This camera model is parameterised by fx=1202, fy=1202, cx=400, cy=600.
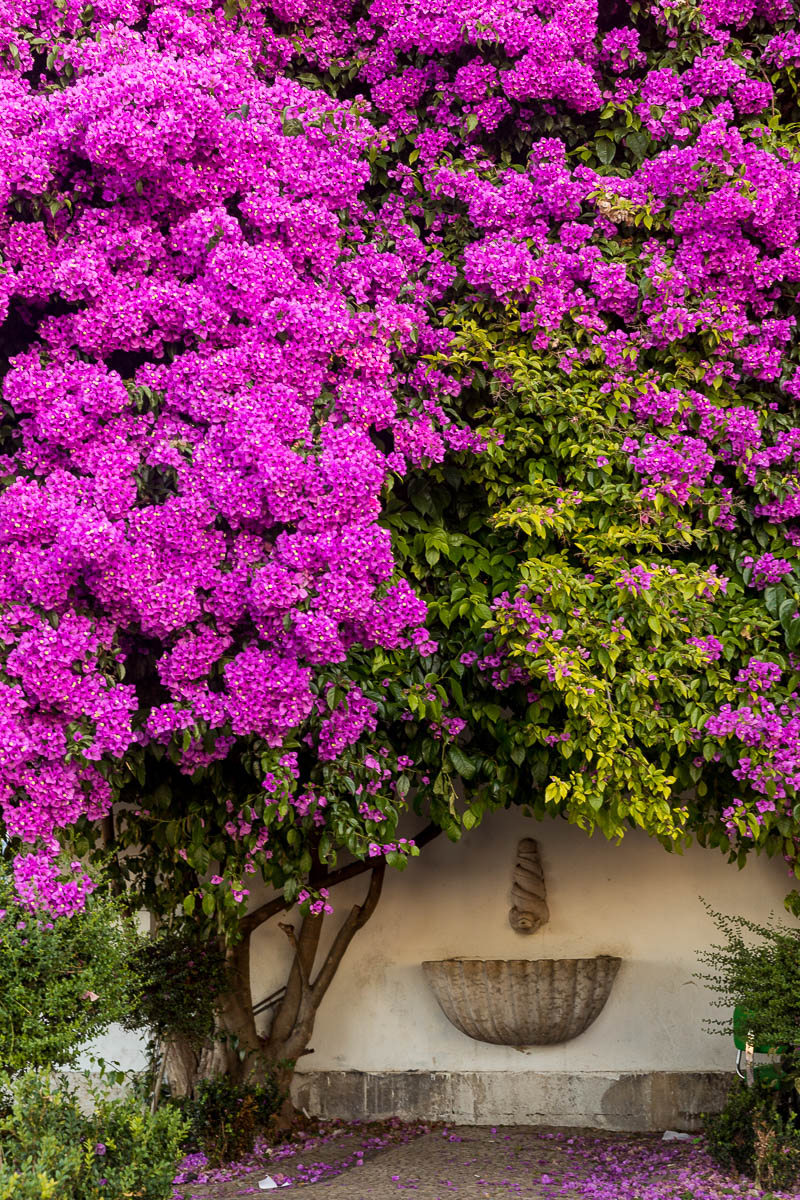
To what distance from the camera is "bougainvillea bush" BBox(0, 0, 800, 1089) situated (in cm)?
415

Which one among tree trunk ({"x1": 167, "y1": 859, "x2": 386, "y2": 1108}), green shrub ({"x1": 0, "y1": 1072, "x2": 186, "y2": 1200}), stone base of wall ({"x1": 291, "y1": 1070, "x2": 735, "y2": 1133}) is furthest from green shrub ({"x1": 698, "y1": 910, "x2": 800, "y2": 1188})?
green shrub ({"x1": 0, "y1": 1072, "x2": 186, "y2": 1200})

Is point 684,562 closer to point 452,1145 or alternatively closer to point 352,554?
point 352,554

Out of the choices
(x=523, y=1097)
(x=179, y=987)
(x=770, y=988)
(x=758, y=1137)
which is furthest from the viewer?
(x=523, y=1097)

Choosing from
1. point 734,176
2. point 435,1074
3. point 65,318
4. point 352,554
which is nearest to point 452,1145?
point 435,1074

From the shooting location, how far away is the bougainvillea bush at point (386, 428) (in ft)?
13.6

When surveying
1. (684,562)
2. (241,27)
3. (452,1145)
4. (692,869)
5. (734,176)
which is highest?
(241,27)

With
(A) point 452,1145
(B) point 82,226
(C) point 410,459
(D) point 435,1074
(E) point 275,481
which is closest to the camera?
(E) point 275,481

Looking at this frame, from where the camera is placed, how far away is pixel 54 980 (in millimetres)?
3926

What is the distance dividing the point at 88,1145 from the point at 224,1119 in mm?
2517

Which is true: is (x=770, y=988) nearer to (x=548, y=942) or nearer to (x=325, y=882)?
(x=548, y=942)

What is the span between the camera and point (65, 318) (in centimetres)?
454

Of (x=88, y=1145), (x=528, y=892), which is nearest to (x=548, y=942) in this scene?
(x=528, y=892)

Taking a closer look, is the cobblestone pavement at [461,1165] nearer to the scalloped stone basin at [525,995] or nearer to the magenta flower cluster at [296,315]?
the scalloped stone basin at [525,995]

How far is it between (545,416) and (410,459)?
60 centimetres
